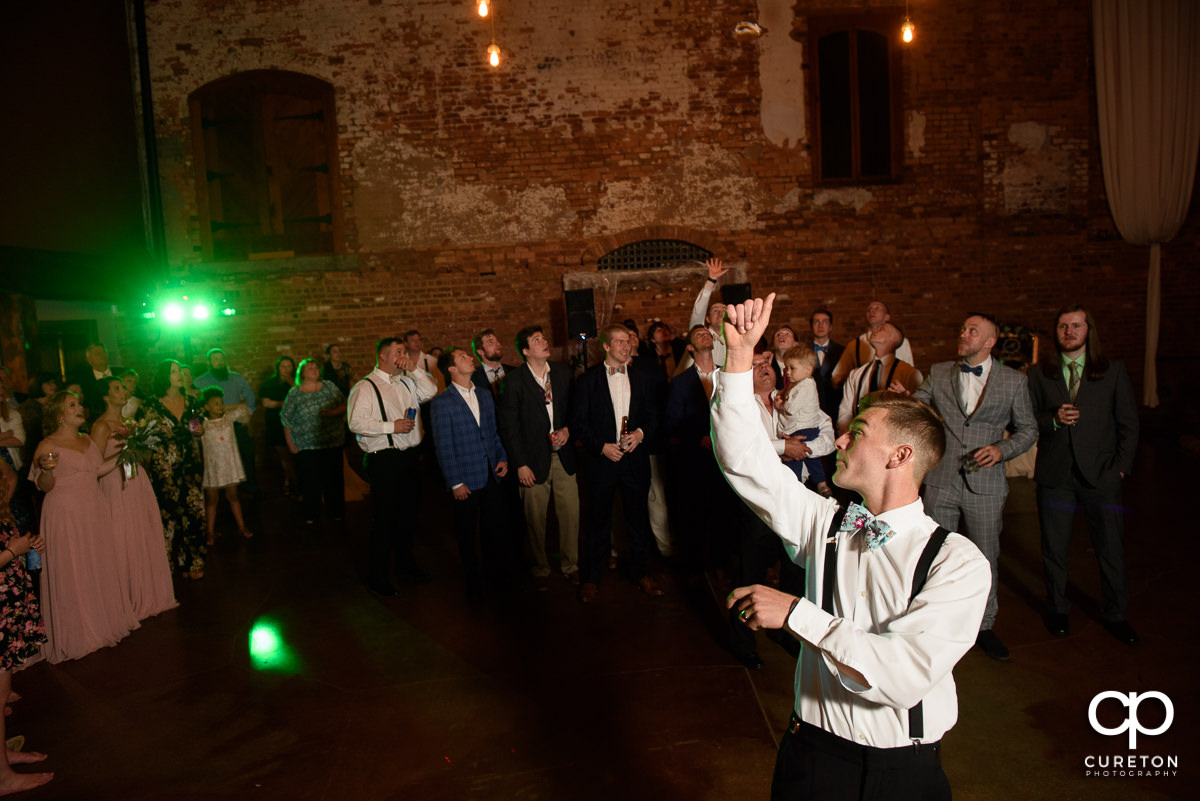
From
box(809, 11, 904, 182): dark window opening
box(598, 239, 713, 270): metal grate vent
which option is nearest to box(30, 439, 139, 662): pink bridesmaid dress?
box(598, 239, 713, 270): metal grate vent

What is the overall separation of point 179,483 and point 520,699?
367cm

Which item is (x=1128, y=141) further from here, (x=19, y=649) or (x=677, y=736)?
(x=19, y=649)

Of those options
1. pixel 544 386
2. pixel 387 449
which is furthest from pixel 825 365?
pixel 387 449

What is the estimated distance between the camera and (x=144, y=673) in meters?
4.41

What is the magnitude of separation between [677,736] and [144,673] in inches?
123

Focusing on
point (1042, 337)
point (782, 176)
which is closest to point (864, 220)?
point (782, 176)

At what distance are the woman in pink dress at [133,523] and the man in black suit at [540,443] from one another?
2527 millimetres

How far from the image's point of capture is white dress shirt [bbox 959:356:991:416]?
13.8ft

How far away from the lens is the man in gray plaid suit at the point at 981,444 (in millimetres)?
4078

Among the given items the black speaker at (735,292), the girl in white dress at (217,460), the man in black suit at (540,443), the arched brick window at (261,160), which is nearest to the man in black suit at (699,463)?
the man in black suit at (540,443)

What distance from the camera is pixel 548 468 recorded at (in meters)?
5.36

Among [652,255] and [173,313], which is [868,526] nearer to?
[652,255]

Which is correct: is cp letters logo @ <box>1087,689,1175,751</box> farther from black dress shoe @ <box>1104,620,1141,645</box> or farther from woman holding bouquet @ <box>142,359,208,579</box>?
woman holding bouquet @ <box>142,359,208,579</box>

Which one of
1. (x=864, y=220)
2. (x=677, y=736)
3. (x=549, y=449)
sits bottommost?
(x=677, y=736)
